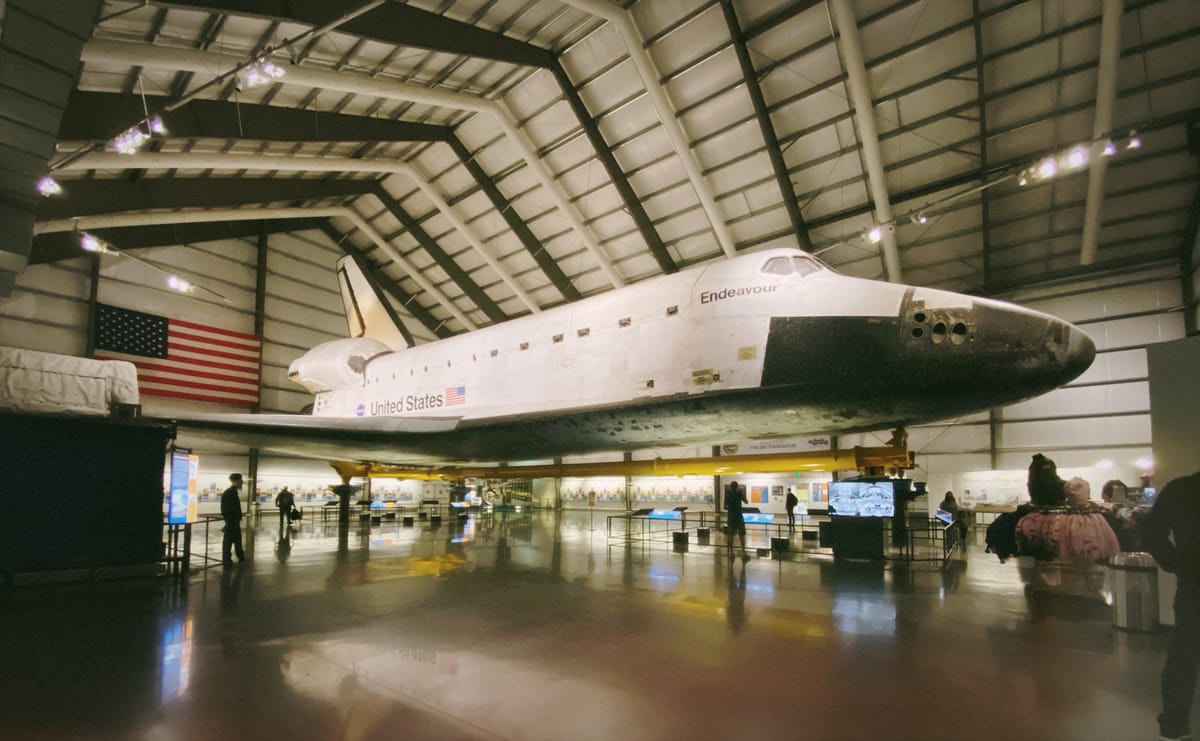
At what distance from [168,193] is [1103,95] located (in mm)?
21801

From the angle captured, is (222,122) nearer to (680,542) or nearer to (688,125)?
(688,125)

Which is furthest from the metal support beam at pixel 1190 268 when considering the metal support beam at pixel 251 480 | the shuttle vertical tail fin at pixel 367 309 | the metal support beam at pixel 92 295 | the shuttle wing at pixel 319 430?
the metal support beam at pixel 92 295

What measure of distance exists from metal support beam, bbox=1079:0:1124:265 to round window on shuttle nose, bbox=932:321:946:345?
10.5 m

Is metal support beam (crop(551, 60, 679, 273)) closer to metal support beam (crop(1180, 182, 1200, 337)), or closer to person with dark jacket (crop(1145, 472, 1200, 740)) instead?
metal support beam (crop(1180, 182, 1200, 337))

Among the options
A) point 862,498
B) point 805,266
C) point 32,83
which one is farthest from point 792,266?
point 32,83

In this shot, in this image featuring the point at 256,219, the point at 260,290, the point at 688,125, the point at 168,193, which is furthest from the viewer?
the point at 260,290

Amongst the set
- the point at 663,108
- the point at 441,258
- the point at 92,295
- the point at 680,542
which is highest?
the point at 663,108

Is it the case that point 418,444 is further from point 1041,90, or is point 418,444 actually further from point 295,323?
point 295,323

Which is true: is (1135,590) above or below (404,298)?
below

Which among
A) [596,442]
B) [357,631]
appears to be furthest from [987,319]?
[357,631]

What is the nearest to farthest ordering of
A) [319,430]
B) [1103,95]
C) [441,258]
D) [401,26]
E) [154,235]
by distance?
[319,430] → [401,26] → [1103,95] → [154,235] → [441,258]

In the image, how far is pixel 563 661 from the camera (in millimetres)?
3600

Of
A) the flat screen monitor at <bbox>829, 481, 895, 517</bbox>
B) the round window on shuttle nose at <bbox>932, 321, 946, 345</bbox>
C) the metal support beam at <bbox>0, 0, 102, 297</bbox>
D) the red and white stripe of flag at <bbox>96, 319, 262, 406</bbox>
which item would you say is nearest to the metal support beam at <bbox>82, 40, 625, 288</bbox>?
the metal support beam at <bbox>0, 0, 102, 297</bbox>

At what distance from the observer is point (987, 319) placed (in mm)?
4309
